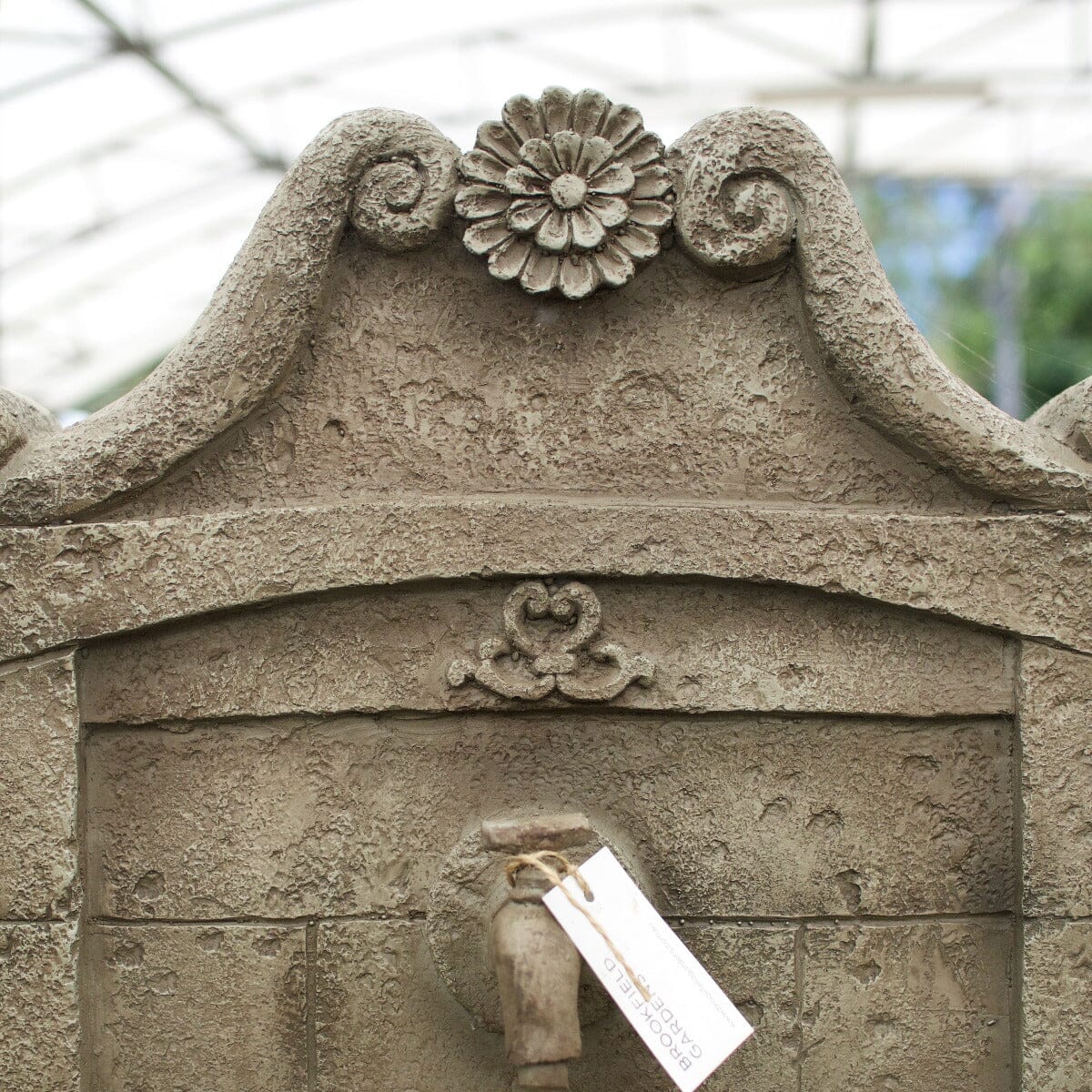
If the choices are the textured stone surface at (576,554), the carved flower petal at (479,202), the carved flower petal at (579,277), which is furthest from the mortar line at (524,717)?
the carved flower petal at (479,202)

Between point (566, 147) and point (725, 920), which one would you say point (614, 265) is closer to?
point (566, 147)

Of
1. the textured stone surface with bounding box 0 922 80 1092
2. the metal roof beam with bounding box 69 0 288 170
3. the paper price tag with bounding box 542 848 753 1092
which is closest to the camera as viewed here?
Answer: the paper price tag with bounding box 542 848 753 1092

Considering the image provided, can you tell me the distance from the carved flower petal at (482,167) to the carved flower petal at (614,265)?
18 centimetres

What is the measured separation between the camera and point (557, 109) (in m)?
1.46

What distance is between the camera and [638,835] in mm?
1520

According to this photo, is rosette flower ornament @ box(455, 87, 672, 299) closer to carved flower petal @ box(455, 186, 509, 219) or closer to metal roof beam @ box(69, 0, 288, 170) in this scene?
carved flower petal @ box(455, 186, 509, 219)

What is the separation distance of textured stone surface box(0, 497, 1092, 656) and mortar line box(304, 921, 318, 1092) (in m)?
0.50

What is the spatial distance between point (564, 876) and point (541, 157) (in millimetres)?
973

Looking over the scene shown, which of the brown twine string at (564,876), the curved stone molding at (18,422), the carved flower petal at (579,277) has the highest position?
the carved flower petal at (579,277)

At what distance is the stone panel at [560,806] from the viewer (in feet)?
4.97

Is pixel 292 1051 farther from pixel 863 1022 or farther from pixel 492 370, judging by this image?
pixel 492 370

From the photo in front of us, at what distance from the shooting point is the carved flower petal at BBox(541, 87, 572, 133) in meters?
1.44

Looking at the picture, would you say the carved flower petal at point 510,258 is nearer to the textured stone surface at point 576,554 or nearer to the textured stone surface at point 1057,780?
the textured stone surface at point 576,554

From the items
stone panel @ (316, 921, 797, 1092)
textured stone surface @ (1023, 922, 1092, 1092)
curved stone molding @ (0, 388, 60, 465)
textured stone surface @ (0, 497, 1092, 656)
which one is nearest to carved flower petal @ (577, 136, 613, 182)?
textured stone surface @ (0, 497, 1092, 656)
